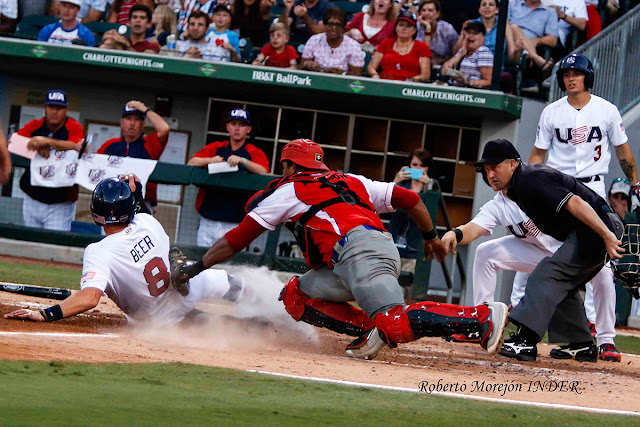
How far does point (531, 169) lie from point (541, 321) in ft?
3.34

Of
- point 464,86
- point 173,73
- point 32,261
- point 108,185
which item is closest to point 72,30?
point 173,73

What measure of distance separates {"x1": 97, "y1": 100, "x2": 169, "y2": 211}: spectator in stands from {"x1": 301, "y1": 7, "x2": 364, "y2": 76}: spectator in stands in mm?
2676

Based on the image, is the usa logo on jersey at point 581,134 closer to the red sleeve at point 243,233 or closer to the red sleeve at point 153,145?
the red sleeve at point 243,233

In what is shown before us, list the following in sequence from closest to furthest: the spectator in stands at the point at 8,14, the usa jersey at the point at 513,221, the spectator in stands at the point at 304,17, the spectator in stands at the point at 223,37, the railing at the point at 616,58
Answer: the usa jersey at the point at 513,221
the railing at the point at 616,58
the spectator in stands at the point at 223,37
the spectator in stands at the point at 304,17
the spectator in stands at the point at 8,14

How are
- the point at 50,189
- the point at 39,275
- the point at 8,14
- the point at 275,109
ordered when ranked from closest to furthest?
1. the point at 39,275
2. the point at 50,189
3. the point at 8,14
4. the point at 275,109

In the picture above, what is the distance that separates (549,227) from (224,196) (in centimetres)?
495

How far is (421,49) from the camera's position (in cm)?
1179

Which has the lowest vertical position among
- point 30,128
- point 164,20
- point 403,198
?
point 403,198

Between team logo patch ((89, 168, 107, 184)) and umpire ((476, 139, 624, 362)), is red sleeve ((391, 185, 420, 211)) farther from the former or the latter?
team logo patch ((89, 168, 107, 184))

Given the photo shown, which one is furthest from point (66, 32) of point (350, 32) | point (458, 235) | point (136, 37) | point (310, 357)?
point (310, 357)

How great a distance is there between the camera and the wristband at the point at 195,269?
5.84 meters

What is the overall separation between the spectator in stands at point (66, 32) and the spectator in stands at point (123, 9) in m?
0.78

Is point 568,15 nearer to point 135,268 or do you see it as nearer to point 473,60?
point 473,60

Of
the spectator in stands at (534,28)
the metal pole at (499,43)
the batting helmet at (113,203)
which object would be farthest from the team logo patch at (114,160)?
the spectator in stands at (534,28)
